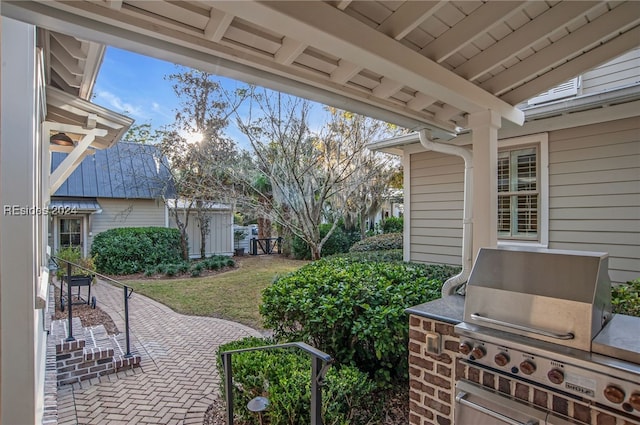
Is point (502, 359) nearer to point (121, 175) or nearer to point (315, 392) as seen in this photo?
point (315, 392)

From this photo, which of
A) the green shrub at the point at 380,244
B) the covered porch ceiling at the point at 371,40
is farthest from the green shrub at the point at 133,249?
the covered porch ceiling at the point at 371,40

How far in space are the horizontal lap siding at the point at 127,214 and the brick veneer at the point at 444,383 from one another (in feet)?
42.6

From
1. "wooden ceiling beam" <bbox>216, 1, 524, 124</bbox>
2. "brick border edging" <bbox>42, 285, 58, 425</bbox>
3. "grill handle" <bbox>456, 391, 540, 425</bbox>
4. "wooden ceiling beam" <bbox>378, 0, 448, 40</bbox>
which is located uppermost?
"wooden ceiling beam" <bbox>378, 0, 448, 40</bbox>

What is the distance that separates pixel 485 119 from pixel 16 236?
3.46 m

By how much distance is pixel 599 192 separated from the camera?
4359mm

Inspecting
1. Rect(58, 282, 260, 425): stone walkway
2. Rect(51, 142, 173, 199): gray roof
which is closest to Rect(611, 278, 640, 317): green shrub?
Rect(58, 282, 260, 425): stone walkway

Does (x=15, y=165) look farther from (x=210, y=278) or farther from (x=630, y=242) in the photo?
(x=210, y=278)

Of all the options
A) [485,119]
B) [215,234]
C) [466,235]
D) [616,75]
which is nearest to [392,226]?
[215,234]

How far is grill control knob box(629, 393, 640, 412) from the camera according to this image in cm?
146

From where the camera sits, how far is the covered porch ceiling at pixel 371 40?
Answer: 62.8 inches

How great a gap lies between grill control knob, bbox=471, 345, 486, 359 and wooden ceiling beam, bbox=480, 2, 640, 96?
2.07m

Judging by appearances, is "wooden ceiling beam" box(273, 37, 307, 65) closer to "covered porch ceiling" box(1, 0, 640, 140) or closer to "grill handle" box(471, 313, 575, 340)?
"covered porch ceiling" box(1, 0, 640, 140)

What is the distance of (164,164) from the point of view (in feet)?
40.1

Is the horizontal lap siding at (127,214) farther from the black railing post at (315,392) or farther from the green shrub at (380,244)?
the black railing post at (315,392)
